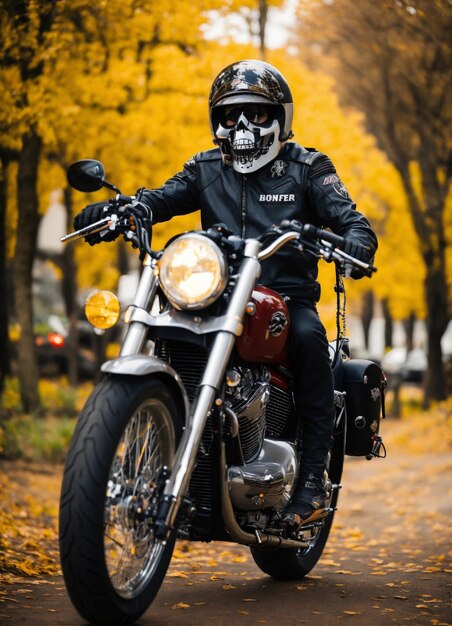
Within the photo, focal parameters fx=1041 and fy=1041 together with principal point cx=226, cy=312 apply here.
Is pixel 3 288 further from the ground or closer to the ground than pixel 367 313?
closer to the ground

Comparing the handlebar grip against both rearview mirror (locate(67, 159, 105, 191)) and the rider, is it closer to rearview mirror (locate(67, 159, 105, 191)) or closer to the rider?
the rider

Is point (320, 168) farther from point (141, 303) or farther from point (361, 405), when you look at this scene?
point (361, 405)

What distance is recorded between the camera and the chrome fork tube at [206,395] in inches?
154

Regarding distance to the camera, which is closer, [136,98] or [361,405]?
[361,405]

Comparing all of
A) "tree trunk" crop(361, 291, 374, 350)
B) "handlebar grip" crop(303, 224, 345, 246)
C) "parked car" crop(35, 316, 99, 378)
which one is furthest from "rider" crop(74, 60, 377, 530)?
"tree trunk" crop(361, 291, 374, 350)

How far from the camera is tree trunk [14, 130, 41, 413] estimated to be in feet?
41.4

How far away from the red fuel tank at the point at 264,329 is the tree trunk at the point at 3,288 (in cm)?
777

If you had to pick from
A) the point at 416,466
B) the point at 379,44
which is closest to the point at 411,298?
the point at 379,44

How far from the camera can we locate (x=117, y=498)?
3.88 metres

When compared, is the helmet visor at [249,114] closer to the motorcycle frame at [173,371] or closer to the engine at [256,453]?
the motorcycle frame at [173,371]

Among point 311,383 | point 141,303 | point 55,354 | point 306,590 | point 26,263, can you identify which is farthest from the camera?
point 55,354

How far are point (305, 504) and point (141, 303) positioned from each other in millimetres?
1377

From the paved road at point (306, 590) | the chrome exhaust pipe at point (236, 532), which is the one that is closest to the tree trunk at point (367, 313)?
the paved road at point (306, 590)

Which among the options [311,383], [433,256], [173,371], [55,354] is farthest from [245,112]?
[55,354]
